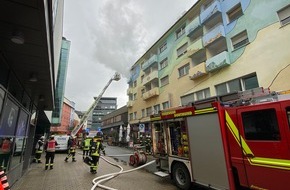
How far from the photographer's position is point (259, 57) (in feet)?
38.7

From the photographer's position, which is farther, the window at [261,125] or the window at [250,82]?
the window at [250,82]

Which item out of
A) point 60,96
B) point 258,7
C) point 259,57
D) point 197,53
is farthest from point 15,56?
point 60,96

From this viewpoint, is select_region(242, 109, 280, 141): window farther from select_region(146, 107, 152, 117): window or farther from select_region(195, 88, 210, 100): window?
select_region(146, 107, 152, 117): window

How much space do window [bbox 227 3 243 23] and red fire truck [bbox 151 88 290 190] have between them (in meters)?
11.5

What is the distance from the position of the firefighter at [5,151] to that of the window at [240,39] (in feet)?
48.1

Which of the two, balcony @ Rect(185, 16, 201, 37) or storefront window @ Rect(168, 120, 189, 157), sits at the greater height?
balcony @ Rect(185, 16, 201, 37)

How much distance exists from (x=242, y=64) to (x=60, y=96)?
128 feet

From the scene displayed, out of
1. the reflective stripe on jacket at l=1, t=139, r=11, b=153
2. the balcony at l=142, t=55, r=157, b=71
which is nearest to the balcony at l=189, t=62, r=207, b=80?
the balcony at l=142, t=55, r=157, b=71

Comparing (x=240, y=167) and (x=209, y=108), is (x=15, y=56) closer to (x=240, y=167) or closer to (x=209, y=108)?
(x=209, y=108)

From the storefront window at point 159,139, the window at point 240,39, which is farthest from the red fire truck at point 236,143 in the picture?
the window at point 240,39

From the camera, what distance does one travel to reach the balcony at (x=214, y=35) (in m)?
14.6

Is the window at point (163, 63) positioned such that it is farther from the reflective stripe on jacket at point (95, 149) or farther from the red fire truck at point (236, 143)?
the red fire truck at point (236, 143)

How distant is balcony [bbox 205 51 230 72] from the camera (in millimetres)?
13781

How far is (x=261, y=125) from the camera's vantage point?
424cm
